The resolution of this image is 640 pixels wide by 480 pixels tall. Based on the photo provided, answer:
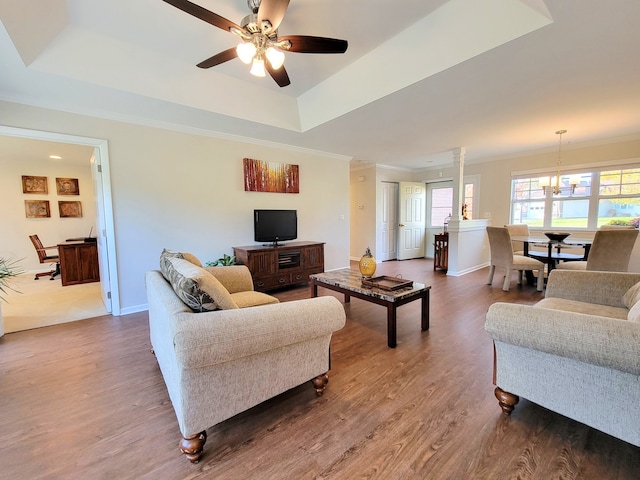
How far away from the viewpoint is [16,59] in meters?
2.16

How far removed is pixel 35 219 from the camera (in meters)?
5.79

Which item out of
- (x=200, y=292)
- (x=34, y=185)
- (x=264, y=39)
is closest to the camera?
(x=200, y=292)

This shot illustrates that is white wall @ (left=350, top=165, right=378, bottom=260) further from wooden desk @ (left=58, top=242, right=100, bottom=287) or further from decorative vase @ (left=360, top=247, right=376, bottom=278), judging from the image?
wooden desk @ (left=58, top=242, right=100, bottom=287)

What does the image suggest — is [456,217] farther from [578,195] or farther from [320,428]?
[320,428]

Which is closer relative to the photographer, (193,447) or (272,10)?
(193,447)

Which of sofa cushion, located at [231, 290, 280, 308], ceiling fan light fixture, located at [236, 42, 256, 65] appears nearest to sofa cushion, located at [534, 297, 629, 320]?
sofa cushion, located at [231, 290, 280, 308]

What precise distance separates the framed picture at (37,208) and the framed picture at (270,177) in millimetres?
4882

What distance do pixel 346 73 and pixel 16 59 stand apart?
2835 millimetres

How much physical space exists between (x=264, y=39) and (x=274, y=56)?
0.39 feet

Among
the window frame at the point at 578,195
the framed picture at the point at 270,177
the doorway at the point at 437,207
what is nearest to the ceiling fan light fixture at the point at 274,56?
the framed picture at the point at 270,177

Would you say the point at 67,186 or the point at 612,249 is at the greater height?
the point at 67,186

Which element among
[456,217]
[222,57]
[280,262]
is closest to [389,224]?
[456,217]

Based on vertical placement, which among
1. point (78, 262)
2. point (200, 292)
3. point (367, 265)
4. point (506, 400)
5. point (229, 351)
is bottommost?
point (506, 400)

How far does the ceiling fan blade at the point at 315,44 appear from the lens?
1.92 metres
